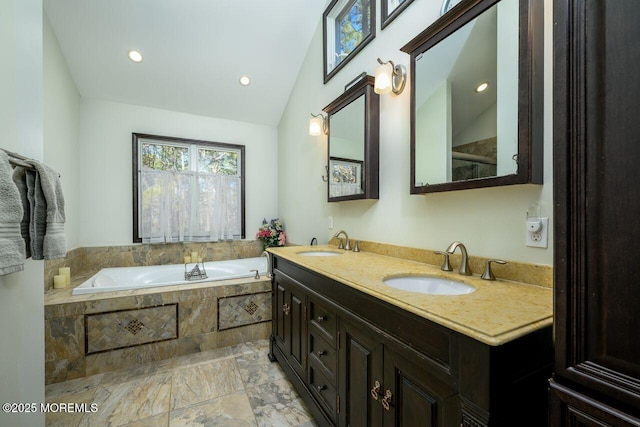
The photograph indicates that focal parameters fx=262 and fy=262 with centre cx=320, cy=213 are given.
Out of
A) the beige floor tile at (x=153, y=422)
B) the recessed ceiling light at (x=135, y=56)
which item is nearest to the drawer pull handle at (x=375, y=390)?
the beige floor tile at (x=153, y=422)

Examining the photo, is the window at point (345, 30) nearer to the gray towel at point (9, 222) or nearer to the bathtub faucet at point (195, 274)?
the gray towel at point (9, 222)

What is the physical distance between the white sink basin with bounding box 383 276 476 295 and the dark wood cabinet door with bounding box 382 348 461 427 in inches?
14.7

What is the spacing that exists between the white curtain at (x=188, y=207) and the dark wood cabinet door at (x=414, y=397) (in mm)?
2976

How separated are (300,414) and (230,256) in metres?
2.31

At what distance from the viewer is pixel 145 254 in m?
3.09

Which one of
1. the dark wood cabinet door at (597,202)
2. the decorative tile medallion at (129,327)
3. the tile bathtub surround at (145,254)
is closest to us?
the dark wood cabinet door at (597,202)

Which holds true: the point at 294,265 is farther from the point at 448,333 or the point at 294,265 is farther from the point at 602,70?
the point at 602,70

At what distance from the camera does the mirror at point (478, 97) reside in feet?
3.28

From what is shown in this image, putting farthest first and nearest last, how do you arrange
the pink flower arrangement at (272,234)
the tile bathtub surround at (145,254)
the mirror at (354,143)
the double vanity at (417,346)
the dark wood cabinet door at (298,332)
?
the pink flower arrangement at (272,234) < the tile bathtub surround at (145,254) < the mirror at (354,143) < the dark wood cabinet door at (298,332) < the double vanity at (417,346)

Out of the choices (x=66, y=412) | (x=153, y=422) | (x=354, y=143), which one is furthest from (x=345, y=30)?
(x=66, y=412)

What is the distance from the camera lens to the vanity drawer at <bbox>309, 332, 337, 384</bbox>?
1.30m

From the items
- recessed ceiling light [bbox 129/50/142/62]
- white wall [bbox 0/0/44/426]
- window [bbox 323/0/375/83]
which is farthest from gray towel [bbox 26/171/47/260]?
recessed ceiling light [bbox 129/50/142/62]

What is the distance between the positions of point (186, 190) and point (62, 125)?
1.22 metres

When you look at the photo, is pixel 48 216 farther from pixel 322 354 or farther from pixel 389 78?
pixel 389 78
